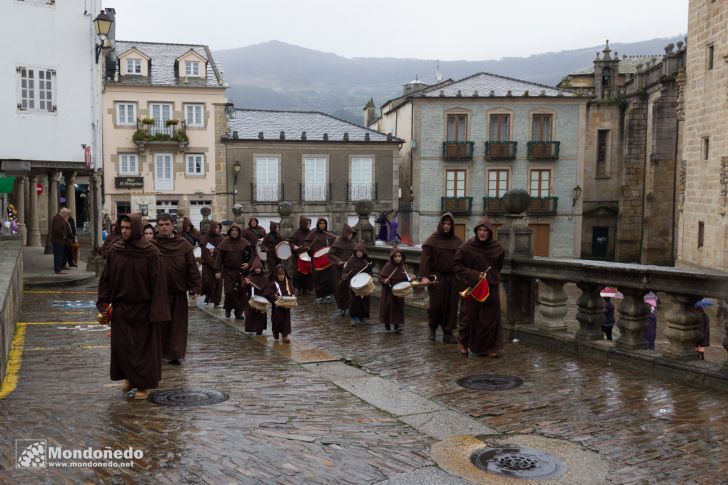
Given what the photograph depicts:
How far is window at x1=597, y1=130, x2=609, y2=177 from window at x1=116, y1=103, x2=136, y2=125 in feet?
90.3

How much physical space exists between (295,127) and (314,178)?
3354 millimetres

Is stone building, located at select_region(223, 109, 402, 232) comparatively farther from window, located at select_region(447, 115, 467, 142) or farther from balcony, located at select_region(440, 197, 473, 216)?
window, located at select_region(447, 115, 467, 142)

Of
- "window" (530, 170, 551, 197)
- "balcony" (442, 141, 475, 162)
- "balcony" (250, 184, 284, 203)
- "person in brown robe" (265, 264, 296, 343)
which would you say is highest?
"balcony" (442, 141, 475, 162)

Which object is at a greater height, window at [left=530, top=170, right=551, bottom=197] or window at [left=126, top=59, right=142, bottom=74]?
window at [left=126, top=59, right=142, bottom=74]

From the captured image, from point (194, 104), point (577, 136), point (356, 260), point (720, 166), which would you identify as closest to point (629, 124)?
point (577, 136)

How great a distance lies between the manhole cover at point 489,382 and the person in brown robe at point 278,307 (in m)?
3.62

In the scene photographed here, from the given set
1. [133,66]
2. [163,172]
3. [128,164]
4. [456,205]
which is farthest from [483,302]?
[133,66]

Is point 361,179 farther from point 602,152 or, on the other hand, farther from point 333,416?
point 333,416

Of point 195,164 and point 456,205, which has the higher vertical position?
point 195,164

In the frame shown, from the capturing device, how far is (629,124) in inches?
1732

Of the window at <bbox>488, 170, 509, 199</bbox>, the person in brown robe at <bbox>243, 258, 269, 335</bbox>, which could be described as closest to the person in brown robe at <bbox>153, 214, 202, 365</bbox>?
the person in brown robe at <bbox>243, 258, 269, 335</bbox>

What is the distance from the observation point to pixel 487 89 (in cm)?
4378

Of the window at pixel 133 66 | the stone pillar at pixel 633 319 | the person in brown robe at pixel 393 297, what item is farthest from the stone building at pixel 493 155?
the stone pillar at pixel 633 319

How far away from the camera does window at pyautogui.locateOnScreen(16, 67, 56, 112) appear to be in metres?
20.1
